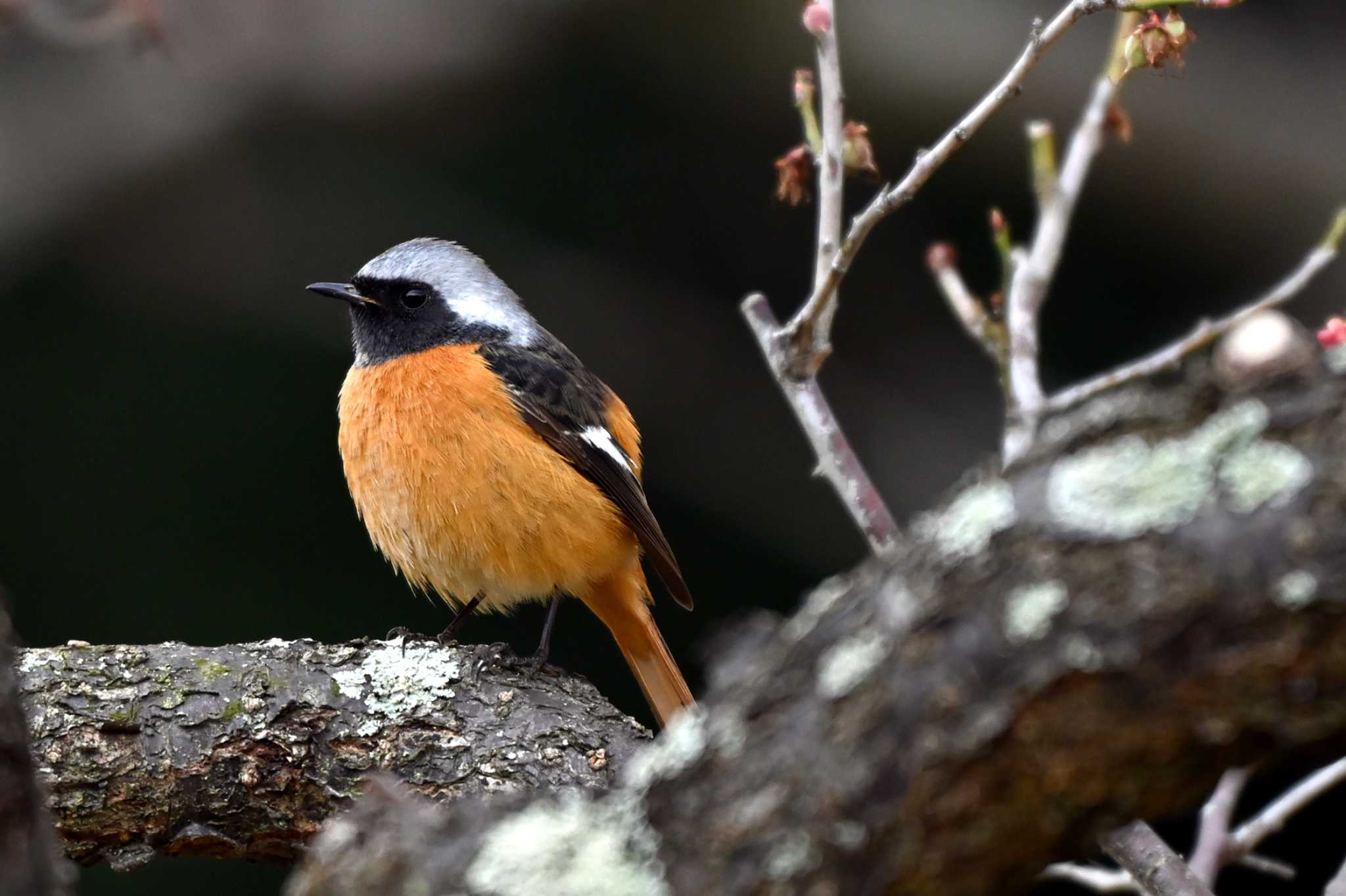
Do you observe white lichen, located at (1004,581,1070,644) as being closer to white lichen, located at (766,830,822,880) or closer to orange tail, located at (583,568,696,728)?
white lichen, located at (766,830,822,880)

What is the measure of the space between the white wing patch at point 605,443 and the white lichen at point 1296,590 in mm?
3545

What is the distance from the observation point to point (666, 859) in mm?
1604

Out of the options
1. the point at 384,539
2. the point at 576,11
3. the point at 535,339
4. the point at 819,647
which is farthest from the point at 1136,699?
the point at 576,11

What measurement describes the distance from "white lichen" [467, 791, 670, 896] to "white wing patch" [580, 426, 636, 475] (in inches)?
126

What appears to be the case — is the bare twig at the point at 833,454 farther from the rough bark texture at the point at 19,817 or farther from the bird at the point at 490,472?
the rough bark texture at the point at 19,817

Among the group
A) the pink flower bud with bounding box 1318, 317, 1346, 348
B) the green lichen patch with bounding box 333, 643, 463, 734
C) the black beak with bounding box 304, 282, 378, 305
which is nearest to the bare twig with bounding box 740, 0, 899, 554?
the pink flower bud with bounding box 1318, 317, 1346, 348

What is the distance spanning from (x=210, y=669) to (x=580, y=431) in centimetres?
166

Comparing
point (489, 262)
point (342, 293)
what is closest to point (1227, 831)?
point (342, 293)

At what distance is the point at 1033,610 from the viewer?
146cm

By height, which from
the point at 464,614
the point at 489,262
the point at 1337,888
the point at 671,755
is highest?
the point at 489,262

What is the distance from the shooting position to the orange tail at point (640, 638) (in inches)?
186

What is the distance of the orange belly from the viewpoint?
14.6 feet

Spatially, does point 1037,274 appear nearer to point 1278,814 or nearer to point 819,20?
point 819,20

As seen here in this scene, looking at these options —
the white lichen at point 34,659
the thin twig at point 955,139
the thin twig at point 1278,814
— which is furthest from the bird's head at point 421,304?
the thin twig at point 1278,814
